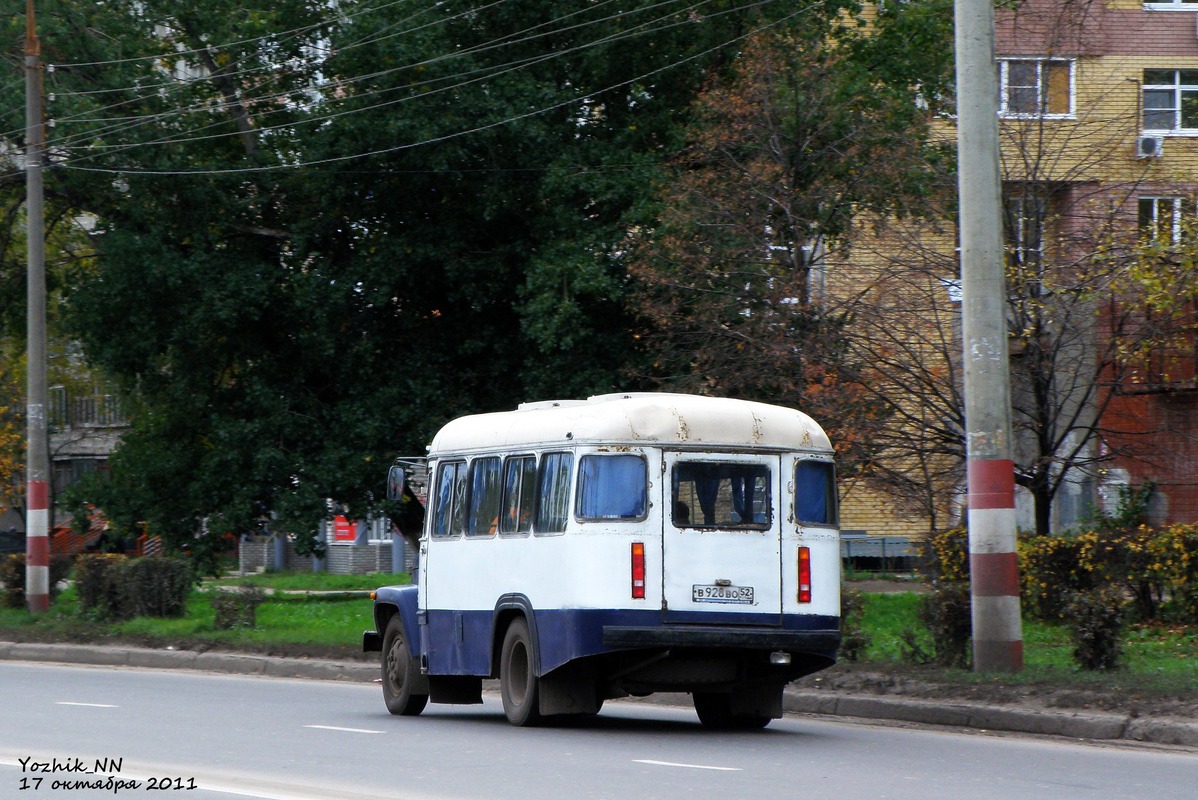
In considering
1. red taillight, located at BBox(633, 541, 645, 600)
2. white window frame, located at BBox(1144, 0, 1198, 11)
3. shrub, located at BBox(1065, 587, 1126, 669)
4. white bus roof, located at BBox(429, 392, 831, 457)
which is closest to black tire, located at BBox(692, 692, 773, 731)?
red taillight, located at BBox(633, 541, 645, 600)

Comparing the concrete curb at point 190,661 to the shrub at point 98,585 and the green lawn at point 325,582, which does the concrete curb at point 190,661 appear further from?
the green lawn at point 325,582

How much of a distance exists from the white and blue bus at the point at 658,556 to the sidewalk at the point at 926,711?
3.82 ft

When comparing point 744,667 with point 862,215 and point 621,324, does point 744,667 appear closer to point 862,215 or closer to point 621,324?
point 862,215

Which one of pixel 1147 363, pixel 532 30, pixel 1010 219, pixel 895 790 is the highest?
pixel 532 30

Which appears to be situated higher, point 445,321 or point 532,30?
point 532,30

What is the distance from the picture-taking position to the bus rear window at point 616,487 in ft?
43.3

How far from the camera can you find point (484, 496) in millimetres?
14953

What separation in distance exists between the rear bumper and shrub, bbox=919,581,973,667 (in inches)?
110

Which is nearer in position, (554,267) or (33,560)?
(554,267)

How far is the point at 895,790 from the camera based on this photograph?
9.81 meters

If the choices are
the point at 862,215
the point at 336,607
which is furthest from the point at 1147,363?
the point at 336,607

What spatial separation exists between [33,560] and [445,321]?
7734 millimetres

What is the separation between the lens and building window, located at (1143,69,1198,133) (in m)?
34.6

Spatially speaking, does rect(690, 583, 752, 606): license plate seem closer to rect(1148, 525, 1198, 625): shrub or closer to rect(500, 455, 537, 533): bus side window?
rect(500, 455, 537, 533): bus side window
